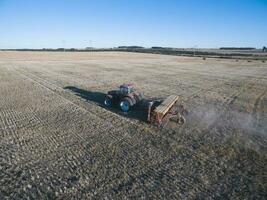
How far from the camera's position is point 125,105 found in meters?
13.9

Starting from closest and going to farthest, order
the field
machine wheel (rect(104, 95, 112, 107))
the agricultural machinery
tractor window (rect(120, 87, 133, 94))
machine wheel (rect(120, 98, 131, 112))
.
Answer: the field
the agricultural machinery
machine wheel (rect(120, 98, 131, 112))
tractor window (rect(120, 87, 133, 94))
machine wheel (rect(104, 95, 112, 107))

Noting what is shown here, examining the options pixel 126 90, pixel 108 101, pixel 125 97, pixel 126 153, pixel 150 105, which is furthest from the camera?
pixel 108 101

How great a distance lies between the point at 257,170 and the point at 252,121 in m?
5.74

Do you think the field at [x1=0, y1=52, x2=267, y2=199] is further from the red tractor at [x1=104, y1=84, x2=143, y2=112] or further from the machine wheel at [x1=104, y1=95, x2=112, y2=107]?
the red tractor at [x1=104, y1=84, x2=143, y2=112]

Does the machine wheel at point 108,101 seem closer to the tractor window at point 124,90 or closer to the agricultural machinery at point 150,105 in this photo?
the agricultural machinery at point 150,105

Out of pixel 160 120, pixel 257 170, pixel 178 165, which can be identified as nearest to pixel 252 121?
pixel 160 120

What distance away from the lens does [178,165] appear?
27.2ft

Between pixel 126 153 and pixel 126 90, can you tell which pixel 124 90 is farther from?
pixel 126 153

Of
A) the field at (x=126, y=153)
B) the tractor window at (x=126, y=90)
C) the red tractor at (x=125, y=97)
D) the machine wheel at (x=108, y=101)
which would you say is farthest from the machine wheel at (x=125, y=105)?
the machine wheel at (x=108, y=101)

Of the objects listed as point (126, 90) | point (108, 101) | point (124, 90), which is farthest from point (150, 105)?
point (108, 101)

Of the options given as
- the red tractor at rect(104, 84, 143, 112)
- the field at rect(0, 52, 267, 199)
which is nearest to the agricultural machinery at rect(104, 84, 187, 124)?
the red tractor at rect(104, 84, 143, 112)

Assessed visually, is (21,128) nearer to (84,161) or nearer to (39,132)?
(39,132)

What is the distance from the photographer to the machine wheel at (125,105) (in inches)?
542

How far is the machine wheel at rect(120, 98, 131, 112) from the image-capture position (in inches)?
542
